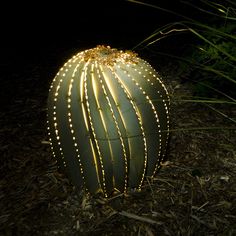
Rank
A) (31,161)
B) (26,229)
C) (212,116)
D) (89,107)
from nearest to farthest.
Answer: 1. (89,107)
2. (26,229)
3. (31,161)
4. (212,116)

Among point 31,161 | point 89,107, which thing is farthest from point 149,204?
point 31,161

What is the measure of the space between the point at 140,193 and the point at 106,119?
607 mm

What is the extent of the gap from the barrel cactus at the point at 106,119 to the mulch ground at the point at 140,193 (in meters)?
0.17

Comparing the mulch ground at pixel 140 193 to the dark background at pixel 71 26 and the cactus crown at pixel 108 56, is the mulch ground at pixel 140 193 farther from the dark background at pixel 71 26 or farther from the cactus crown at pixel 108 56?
the dark background at pixel 71 26

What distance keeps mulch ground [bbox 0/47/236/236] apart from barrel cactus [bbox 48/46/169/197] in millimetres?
166

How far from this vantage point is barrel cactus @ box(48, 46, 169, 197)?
89.4 inches

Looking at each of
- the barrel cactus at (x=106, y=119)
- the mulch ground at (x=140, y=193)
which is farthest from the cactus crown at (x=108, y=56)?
the mulch ground at (x=140, y=193)

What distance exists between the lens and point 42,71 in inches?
187

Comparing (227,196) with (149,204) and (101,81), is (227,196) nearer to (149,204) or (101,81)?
(149,204)

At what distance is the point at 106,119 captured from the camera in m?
2.26

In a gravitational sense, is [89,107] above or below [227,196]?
above

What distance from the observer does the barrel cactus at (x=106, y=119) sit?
2.27m

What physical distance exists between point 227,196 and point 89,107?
3.45ft

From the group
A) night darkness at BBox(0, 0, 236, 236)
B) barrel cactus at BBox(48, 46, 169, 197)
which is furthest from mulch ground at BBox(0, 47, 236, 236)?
barrel cactus at BBox(48, 46, 169, 197)
